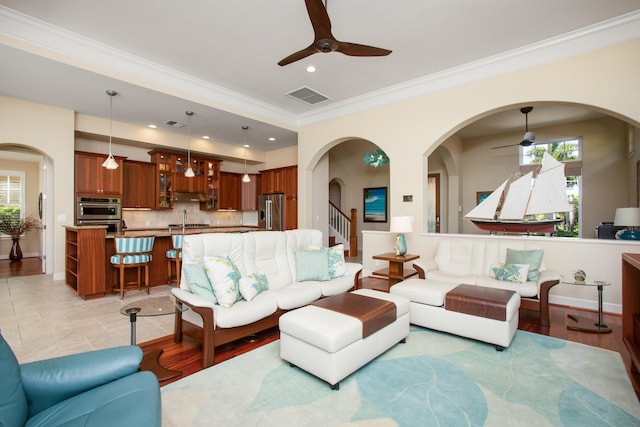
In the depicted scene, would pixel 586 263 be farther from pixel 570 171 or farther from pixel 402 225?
pixel 570 171

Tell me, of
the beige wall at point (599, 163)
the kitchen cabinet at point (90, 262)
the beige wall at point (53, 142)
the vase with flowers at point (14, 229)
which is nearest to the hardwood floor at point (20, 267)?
the vase with flowers at point (14, 229)

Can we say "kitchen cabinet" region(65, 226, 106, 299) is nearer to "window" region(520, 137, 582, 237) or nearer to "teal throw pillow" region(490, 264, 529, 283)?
"teal throw pillow" region(490, 264, 529, 283)

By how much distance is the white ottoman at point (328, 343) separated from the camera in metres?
2.20

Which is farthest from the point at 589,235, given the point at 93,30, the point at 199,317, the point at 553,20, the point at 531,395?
the point at 93,30

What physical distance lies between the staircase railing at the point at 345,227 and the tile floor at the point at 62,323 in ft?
17.8

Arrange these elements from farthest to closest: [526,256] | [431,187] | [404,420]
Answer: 1. [431,187]
2. [526,256]
3. [404,420]

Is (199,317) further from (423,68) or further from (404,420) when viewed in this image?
(423,68)

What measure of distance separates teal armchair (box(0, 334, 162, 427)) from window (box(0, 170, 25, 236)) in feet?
32.5

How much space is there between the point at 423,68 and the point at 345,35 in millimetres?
1493

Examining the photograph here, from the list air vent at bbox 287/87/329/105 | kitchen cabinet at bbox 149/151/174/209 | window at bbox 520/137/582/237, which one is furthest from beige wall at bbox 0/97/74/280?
window at bbox 520/137/582/237

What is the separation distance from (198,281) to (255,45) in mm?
3063

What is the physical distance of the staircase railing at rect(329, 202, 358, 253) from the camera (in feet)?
29.5

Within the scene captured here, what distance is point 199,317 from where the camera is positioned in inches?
107

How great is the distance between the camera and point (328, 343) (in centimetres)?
219
